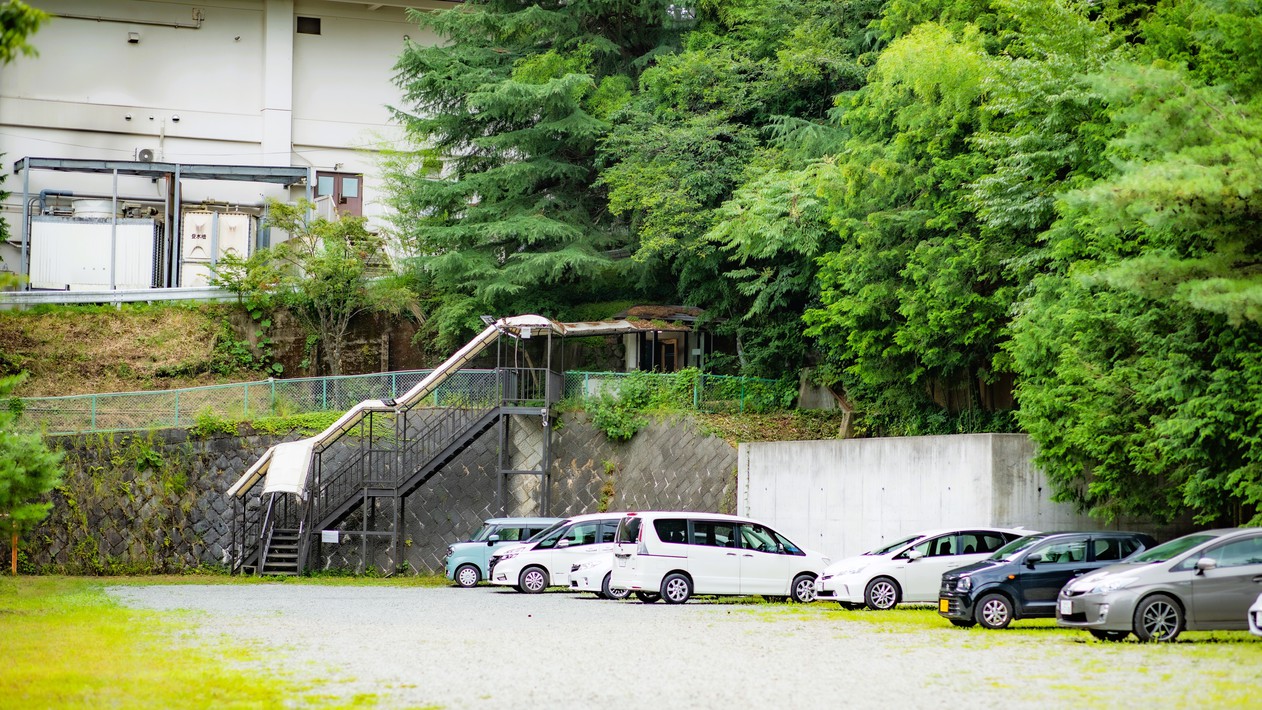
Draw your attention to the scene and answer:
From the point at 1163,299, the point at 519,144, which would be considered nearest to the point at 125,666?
the point at 1163,299

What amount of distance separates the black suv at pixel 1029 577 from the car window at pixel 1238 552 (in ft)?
8.27

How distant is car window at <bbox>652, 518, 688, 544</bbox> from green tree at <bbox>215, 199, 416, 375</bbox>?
55.0 feet

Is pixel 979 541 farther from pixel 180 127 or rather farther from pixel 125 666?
pixel 180 127

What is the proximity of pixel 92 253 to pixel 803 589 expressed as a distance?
28.5m

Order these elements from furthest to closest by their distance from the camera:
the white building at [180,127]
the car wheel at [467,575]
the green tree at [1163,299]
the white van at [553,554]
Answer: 1. the white building at [180,127]
2. the car wheel at [467,575]
3. the white van at [553,554]
4. the green tree at [1163,299]

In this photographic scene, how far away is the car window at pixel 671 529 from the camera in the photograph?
2202 centimetres

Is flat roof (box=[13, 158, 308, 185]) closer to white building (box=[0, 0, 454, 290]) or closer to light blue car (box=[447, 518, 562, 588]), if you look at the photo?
white building (box=[0, 0, 454, 290])

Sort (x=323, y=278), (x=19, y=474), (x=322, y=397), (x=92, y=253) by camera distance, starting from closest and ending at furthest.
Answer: (x=19, y=474), (x=322, y=397), (x=323, y=278), (x=92, y=253)

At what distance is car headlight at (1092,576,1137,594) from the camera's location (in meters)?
15.1

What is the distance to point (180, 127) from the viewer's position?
4431cm

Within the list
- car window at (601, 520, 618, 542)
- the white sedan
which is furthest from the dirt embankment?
the white sedan

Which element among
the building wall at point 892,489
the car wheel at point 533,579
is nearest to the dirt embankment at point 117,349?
the car wheel at point 533,579

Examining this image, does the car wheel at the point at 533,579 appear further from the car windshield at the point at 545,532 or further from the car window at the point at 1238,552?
the car window at the point at 1238,552

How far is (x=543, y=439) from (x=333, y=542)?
5.55 m
